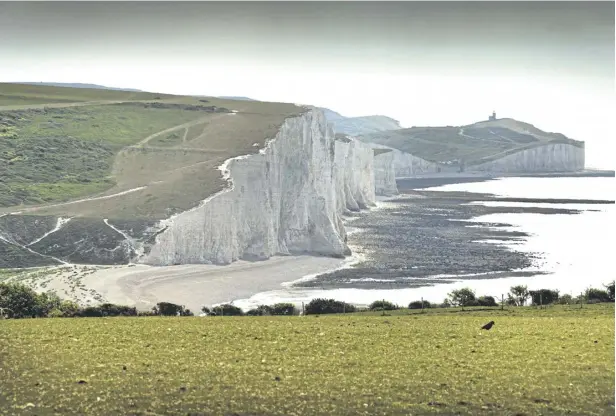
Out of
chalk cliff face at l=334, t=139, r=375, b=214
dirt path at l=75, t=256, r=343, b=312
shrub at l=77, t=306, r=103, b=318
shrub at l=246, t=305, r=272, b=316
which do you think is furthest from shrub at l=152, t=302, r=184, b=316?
chalk cliff face at l=334, t=139, r=375, b=214

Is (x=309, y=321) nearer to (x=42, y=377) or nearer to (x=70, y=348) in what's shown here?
(x=70, y=348)

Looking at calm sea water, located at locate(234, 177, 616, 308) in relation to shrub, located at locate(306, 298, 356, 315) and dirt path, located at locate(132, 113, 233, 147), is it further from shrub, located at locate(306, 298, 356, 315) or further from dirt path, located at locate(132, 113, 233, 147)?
dirt path, located at locate(132, 113, 233, 147)

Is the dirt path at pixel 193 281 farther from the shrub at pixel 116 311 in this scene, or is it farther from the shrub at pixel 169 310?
the shrub at pixel 116 311

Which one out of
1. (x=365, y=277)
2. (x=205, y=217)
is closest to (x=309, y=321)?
(x=365, y=277)

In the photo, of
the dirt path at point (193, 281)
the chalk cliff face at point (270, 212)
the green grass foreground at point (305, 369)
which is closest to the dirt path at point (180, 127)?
the chalk cliff face at point (270, 212)

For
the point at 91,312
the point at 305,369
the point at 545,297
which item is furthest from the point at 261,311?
the point at 305,369

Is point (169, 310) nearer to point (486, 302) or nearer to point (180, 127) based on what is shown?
point (486, 302)
